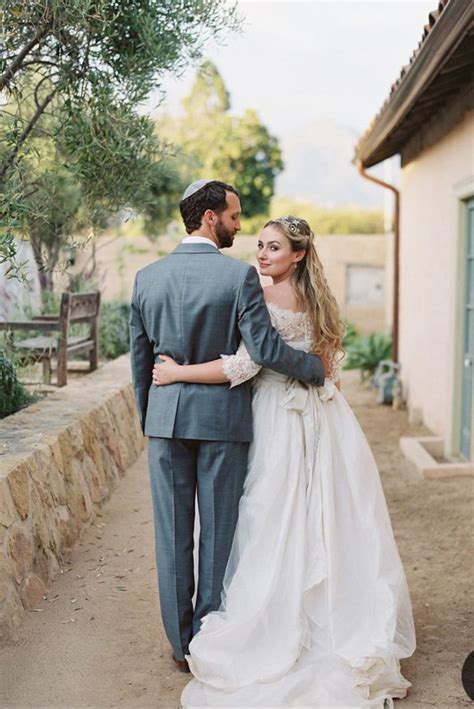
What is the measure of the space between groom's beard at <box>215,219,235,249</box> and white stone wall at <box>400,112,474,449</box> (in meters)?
3.92

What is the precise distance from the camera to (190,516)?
350 centimetres

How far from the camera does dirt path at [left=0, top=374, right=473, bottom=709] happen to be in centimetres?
338

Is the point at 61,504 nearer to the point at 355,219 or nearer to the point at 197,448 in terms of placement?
the point at 197,448

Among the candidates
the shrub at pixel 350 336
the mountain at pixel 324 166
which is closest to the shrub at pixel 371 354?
the shrub at pixel 350 336

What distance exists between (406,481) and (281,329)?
388cm

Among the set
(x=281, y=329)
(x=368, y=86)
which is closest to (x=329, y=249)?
(x=281, y=329)

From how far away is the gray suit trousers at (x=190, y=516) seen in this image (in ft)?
11.1

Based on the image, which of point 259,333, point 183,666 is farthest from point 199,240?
point 183,666

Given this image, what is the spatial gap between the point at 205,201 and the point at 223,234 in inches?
5.8

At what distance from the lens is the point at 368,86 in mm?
139500

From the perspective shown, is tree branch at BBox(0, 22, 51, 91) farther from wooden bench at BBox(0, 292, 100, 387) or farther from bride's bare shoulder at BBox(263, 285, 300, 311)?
wooden bench at BBox(0, 292, 100, 387)

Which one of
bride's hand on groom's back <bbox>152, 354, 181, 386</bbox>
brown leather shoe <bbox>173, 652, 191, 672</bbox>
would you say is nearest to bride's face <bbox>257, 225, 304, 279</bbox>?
bride's hand on groom's back <bbox>152, 354, 181, 386</bbox>

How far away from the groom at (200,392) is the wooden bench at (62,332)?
3.84 m

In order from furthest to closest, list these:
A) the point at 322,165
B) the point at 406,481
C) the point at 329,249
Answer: the point at 322,165, the point at 329,249, the point at 406,481
